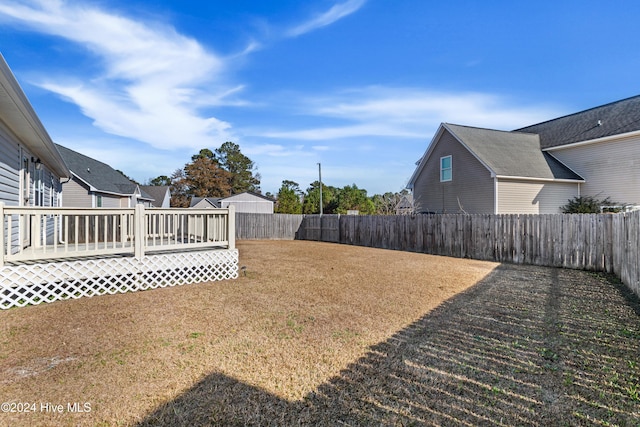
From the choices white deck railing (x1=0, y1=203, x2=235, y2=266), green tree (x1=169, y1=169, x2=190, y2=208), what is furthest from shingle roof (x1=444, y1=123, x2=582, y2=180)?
green tree (x1=169, y1=169, x2=190, y2=208)

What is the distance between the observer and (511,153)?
613 inches

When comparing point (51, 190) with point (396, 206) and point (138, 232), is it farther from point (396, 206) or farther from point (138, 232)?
point (396, 206)

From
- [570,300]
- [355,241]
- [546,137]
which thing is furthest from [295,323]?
[546,137]

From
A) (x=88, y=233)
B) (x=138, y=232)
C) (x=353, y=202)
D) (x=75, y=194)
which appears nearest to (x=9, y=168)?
(x=88, y=233)

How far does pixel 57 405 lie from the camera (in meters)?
2.37

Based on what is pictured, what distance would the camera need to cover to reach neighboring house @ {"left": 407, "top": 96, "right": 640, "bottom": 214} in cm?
1359

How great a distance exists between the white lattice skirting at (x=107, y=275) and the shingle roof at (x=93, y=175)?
13821 millimetres

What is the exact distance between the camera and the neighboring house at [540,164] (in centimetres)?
1359

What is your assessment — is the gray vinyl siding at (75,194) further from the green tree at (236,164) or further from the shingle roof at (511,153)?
the green tree at (236,164)

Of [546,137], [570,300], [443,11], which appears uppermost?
[443,11]

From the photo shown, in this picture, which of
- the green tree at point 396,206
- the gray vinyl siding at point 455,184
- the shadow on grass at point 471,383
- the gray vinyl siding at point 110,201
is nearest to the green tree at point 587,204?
the gray vinyl siding at point 455,184

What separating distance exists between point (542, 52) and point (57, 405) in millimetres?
16301

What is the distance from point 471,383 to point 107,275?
5717 millimetres

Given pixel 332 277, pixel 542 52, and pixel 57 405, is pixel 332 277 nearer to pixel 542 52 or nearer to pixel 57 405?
pixel 57 405
